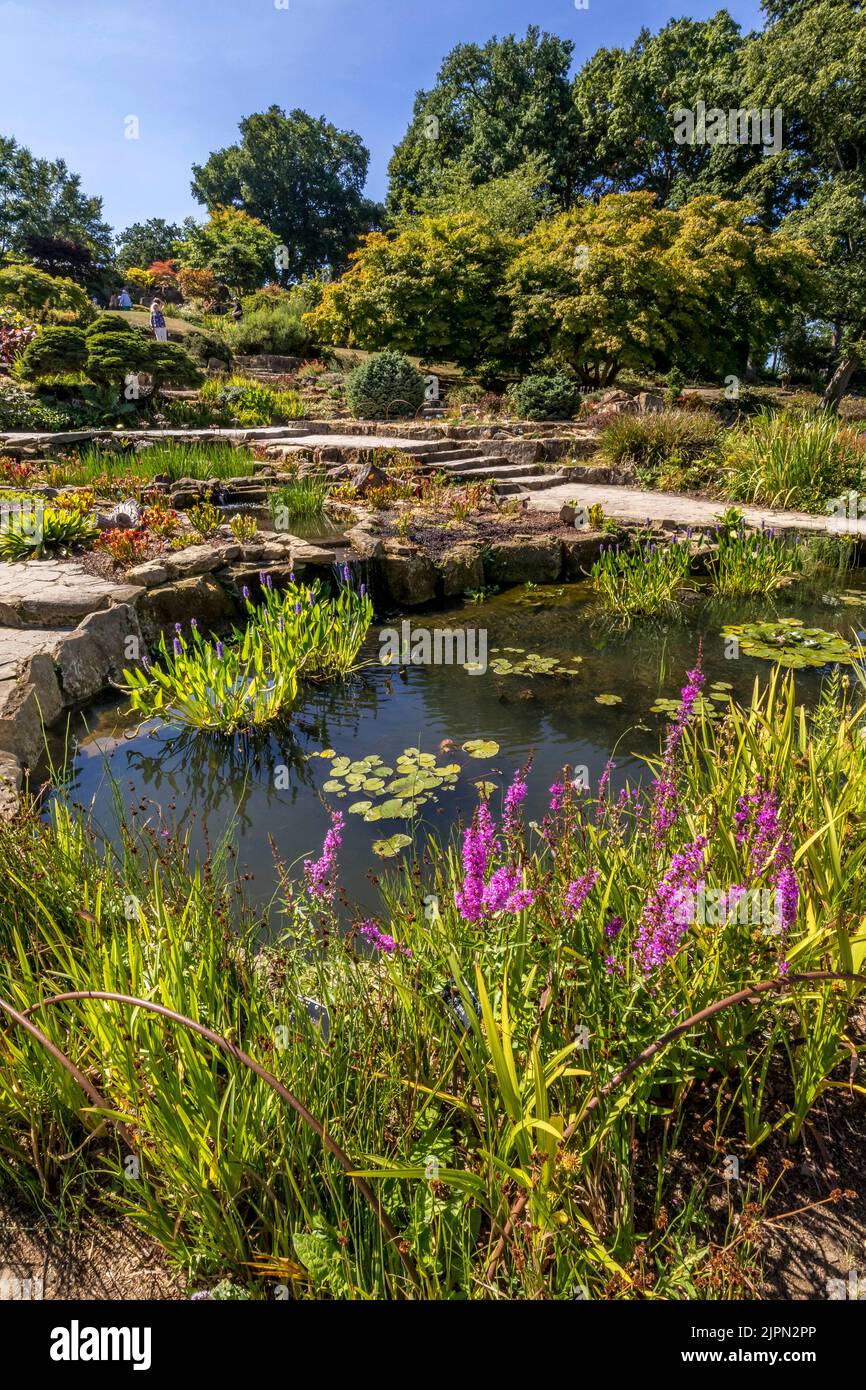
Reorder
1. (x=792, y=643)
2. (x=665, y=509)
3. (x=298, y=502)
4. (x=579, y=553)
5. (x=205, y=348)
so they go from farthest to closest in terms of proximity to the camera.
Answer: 1. (x=205, y=348)
2. (x=665, y=509)
3. (x=298, y=502)
4. (x=579, y=553)
5. (x=792, y=643)

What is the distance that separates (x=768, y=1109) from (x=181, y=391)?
1748 centimetres

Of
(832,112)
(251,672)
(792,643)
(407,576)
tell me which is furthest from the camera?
(832,112)

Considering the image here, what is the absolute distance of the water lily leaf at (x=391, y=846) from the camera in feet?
11.0

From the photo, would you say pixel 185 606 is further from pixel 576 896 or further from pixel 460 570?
pixel 576 896

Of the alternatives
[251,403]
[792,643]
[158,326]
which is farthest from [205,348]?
[792,643]

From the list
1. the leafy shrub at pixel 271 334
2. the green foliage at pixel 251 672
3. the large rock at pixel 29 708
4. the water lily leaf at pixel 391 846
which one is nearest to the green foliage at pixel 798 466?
the green foliage at pixel 251 672

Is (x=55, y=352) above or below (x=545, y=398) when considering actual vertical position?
above

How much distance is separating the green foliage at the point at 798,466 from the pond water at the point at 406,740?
3829 millimetres

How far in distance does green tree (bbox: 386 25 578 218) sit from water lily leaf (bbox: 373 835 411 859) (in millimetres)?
34855

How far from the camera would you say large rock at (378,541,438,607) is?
7.39 meters

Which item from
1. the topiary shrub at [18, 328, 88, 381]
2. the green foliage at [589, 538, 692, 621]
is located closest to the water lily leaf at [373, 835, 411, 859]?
the green foliage at [589, 538, 692, 621]

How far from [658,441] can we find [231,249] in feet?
88.2

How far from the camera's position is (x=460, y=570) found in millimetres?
7750
